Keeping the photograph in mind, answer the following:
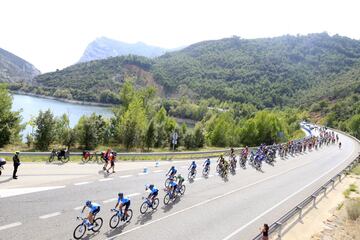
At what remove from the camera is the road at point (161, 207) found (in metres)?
12.6

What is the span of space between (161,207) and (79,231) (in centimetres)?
561

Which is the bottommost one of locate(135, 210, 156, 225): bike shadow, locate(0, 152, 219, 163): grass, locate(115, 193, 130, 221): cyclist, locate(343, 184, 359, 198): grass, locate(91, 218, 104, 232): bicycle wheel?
locate(343, 184, 359, 198): grass

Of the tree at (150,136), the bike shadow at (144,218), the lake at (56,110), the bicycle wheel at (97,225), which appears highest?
the lake at (56,110)

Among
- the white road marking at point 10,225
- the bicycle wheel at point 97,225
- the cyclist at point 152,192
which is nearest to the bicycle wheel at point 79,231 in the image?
the bicycle wheel at point 97,225

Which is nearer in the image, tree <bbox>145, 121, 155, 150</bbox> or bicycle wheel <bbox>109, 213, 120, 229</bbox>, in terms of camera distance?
bicycle wheel <bbox>109, 213, 120, 229</bbox>

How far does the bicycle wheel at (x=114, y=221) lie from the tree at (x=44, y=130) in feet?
82.7

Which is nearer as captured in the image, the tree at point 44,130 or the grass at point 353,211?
the grass at point 353,211

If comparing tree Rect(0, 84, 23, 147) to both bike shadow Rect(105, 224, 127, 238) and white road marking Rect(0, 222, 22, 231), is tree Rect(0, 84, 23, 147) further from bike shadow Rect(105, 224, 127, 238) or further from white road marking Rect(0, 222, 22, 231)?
bike shadow Rect(105, 224, 127, 238)

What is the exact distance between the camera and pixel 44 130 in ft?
119

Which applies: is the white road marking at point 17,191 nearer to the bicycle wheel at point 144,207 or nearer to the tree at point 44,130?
the bicycle wheel at point 144,207

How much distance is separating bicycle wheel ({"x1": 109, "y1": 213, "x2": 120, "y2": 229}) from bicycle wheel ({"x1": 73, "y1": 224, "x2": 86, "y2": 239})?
1319mm

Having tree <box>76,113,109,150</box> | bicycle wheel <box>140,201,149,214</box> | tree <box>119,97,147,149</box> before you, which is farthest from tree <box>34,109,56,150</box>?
bicycle wheel <box>140,201,149,214</box>

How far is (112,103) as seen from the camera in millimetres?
174750

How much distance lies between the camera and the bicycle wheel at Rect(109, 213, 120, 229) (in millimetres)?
13148
